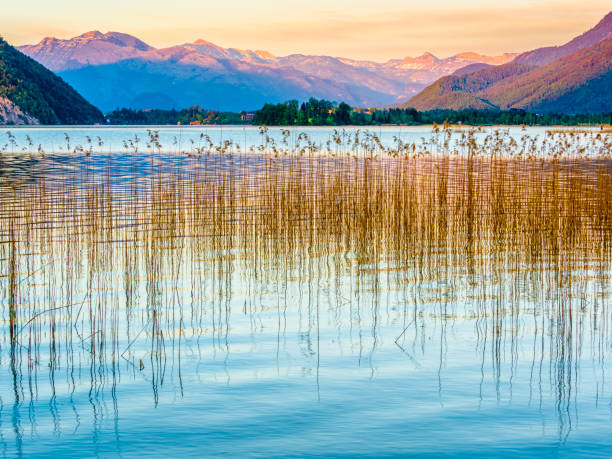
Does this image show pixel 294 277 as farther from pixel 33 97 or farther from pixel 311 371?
pixel 33 97

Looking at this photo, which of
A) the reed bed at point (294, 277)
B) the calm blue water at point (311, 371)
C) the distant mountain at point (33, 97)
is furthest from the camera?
the distant mountain at point (33, 97)

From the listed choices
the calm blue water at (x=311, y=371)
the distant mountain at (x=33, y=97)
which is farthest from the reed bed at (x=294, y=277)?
the distant mountain at (x=33, y=97)

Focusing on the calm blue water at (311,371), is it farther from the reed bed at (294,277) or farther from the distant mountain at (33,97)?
the distant mountain at (33,97)

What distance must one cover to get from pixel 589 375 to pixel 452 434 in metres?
1.74

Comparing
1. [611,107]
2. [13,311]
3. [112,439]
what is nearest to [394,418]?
[112,439]

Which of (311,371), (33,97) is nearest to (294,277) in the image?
(311,371)

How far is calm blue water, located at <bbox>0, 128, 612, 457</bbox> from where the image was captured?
4594 mm

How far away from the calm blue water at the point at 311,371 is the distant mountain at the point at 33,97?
129134 millimetres

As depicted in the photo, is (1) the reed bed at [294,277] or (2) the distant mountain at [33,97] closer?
(1) the reed bed at [294,277]

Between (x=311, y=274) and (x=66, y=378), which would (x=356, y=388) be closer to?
(x=66, y=378)

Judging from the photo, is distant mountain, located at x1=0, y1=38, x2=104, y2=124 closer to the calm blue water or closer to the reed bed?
the reed bed

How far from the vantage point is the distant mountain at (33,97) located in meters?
128

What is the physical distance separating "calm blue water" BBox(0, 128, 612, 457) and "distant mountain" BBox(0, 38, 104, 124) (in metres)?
129

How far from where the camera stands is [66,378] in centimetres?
554
